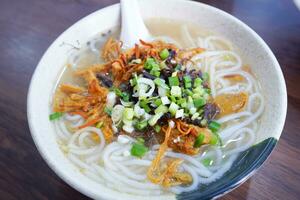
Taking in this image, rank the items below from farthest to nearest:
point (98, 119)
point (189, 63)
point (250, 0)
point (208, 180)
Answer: point (250, 0) → point (189, 63) → point (98, 119) → point (208, 180)

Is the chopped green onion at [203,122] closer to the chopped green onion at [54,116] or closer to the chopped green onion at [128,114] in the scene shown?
the chopped green onion at [128,114]

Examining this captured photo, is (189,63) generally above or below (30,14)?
below

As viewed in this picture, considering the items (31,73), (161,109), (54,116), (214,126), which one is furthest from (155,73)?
(31,73)

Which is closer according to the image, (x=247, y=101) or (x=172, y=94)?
(x=172, y=94)

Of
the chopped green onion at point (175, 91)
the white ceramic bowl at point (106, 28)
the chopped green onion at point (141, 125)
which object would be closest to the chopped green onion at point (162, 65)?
the chopped green onion at point (175, 91)

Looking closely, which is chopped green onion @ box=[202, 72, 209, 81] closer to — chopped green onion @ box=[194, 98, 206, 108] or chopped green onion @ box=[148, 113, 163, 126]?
chopped green onion @ box=[194, 98, 206, 108]

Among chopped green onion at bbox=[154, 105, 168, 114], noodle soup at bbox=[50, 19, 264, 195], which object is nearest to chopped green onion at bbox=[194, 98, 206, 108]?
noodle soup at bbox=[50, 19, 264, 195]

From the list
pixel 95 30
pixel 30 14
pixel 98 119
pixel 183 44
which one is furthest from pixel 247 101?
pixel 30 14

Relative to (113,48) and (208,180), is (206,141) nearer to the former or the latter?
(208,180)

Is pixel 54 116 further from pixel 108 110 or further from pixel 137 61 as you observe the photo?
pixel 137 61
